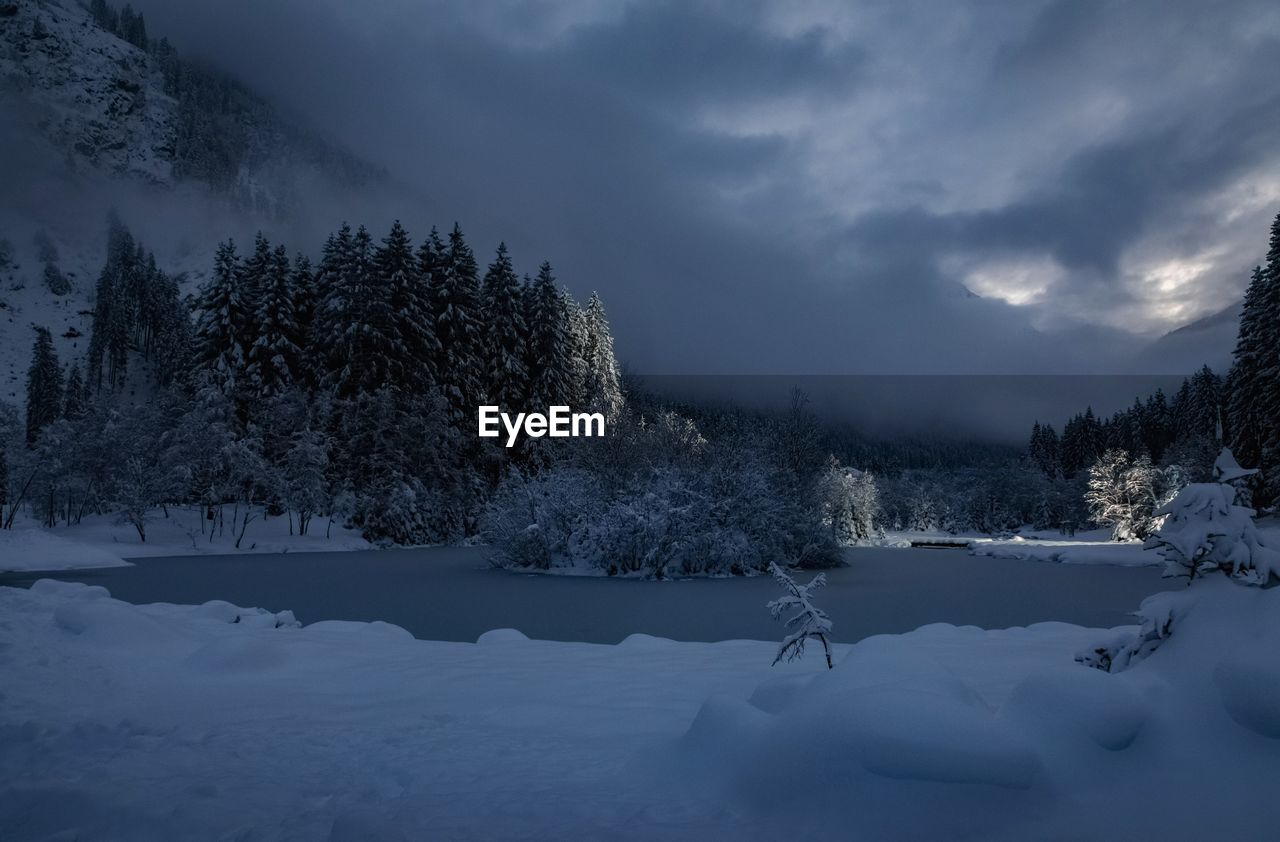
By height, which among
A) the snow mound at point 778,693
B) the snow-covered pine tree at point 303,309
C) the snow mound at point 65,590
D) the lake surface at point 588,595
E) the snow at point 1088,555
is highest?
the snow-covered pine tree at point 303,309

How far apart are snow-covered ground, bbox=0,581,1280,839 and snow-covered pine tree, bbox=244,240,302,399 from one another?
36975mm

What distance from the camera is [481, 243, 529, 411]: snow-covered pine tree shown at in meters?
42.8

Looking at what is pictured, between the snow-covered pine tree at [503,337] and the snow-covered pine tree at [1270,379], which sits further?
the snow-covered pine tree at [503,337]

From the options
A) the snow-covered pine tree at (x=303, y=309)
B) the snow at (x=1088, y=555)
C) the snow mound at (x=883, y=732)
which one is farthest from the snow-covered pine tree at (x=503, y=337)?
the snow mound at (x=883, y=732)

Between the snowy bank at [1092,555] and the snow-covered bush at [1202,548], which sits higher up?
the snow-covered bush at [1202,548]

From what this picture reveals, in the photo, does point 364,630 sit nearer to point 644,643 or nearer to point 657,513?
point 644,643

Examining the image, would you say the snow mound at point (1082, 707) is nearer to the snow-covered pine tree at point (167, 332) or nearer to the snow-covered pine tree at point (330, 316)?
the snow-covered pine tree at point (330, 316)

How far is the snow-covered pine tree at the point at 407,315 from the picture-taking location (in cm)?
3988

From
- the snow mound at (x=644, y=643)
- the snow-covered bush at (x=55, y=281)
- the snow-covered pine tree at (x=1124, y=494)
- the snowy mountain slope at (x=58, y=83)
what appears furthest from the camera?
the snow-covered pine tree at (x=1124, y=494)

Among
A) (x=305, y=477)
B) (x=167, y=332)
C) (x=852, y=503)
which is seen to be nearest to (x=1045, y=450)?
(x=852, y=503)

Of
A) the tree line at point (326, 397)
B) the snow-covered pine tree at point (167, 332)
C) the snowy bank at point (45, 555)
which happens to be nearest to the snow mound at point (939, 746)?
the snowy bank at point (45, 555)

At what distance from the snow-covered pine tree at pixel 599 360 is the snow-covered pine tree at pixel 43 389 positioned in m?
30.8

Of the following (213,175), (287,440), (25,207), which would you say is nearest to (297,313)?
(287,440)

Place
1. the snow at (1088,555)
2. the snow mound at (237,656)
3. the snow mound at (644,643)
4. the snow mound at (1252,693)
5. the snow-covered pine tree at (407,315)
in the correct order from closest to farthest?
1. the snow mound at (1252,693)
2. the snow mound at (237,656)
3. the snow mound at (644,643)
4. the snow at (1088,555)
5. the snow-covered pine tree at (407,315)
